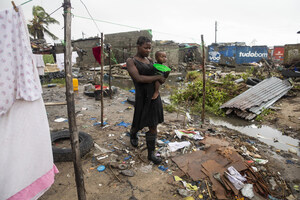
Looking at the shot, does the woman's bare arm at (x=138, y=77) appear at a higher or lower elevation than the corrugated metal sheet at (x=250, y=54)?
lower

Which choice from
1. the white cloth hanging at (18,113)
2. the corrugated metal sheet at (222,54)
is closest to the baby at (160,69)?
the white cloth hanging at (18,113)

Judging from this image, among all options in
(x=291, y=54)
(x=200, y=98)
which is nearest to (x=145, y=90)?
(x=200, y=98)

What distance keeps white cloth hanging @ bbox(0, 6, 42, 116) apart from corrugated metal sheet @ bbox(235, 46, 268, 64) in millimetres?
18894

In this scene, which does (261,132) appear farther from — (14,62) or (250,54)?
(250,54)

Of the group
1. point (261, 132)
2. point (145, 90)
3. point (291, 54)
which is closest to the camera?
point (145, 90)

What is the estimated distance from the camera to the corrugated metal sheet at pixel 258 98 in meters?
5.48

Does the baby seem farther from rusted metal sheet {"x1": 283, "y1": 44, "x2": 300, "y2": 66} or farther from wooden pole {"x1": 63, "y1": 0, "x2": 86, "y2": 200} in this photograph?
rusted metal sheet {"x1": 283, "y1": 44, "x2": 300, "y2": 66}

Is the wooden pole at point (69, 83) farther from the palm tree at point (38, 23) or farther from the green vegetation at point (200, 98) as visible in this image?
the palm tree at point (38, 23)

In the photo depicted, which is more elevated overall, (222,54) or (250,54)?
(222,54)

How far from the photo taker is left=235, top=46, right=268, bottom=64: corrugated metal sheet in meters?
16.4

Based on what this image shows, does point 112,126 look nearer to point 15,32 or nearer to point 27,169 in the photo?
point 27,169

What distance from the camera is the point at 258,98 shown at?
20.0ft

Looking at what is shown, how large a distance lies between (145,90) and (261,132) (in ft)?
12.2

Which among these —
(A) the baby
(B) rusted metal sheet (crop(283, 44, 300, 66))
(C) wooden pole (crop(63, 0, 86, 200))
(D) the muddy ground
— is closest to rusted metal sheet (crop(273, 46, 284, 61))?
(B) rusted metal sheet (crop(283, 44, 300, 66))
